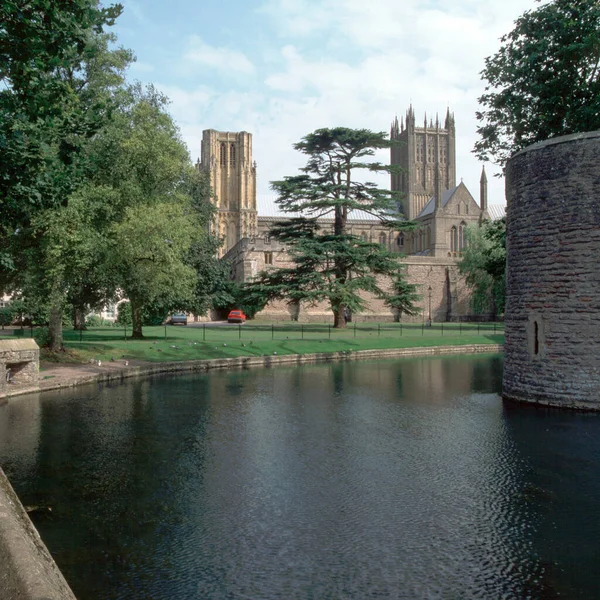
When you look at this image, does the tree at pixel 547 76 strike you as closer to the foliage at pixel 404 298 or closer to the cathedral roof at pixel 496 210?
the foliage at pixel 404 298

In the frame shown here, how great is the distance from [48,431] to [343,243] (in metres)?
29.7

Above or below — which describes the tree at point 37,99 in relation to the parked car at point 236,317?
above

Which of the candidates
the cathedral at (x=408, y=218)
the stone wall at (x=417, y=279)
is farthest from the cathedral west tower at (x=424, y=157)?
the stone wall at (x=417, y=279)

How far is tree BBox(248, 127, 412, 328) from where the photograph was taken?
3881cm

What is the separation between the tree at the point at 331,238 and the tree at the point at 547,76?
16332 mm

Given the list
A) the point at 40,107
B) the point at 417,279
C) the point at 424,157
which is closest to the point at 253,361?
the point at 40,107

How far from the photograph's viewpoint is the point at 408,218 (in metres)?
95.9

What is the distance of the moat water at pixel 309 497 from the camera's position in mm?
5699

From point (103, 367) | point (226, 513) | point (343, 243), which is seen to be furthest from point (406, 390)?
point (343, 243)

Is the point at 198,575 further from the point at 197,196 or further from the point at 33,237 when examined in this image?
the point at 197,196

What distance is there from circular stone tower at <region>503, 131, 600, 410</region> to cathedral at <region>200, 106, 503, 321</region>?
4100 cm

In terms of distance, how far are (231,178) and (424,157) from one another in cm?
3245

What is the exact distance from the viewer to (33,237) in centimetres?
1966

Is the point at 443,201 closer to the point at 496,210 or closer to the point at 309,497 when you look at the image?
the point at 496,210
